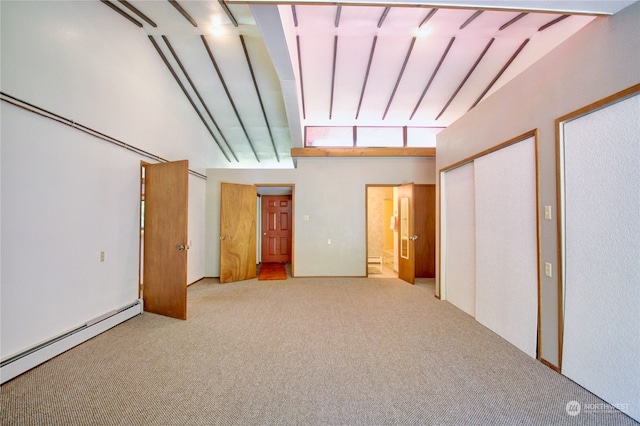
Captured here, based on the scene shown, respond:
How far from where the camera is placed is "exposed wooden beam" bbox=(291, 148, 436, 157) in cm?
509

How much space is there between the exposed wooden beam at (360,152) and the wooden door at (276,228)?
256 centimetres

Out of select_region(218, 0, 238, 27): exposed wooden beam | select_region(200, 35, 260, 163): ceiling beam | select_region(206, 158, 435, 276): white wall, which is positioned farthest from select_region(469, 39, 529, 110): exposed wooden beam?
select_region(200, 35, 260, 163): ceiling beam

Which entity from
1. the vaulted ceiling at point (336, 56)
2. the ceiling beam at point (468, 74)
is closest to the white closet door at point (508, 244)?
the vaulted ceiling at point (336, 56)

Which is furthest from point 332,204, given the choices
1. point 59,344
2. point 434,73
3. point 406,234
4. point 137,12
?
point 59,344

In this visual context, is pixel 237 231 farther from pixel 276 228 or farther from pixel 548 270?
pixel 548 270

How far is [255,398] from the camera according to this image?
1.67 meters

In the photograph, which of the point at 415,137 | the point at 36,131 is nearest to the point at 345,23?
the point at 415,137

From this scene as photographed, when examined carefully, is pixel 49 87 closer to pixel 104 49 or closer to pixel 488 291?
pixel 104 49

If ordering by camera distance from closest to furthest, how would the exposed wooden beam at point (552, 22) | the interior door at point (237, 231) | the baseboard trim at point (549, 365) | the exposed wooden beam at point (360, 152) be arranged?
the baseboard trim at point (549, 365)
the exposed wooden beam at point (552, 22)
the interior door at point (237, 231)
the exposed wooden beam at point (360, 152)

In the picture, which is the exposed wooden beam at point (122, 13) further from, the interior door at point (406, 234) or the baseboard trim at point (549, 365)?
the baseboard trim at point (549, 365)

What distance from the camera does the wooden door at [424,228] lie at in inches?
210

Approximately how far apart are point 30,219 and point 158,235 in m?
1.30

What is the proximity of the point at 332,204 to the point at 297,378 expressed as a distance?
3.79 m

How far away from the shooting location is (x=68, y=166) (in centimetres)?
232
